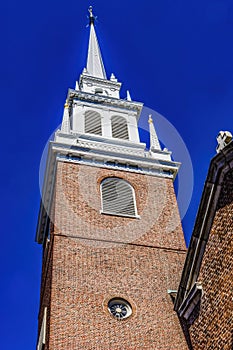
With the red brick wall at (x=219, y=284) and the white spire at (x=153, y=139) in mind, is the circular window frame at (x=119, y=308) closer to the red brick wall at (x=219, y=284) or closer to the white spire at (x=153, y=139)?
the red brick wall at (x=219, y=284)

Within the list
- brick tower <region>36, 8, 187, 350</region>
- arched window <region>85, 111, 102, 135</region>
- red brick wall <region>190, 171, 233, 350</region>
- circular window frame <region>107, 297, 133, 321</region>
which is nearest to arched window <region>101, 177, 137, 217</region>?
brick tower <region>36, 8, 187, 350</region>

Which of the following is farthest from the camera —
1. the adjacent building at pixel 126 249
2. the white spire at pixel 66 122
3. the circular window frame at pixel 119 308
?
the white spire at pixel 66 122

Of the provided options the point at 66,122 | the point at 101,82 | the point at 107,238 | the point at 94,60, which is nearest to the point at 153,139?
the point at 66,122

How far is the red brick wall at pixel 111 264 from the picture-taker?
15.4m

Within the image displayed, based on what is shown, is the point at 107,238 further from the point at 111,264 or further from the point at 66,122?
the point at 66,122

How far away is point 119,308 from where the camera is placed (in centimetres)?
1641

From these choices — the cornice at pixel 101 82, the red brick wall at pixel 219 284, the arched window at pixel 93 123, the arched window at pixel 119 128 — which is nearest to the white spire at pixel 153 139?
the arched window at pixel 119 128

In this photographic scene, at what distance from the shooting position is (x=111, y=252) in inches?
715

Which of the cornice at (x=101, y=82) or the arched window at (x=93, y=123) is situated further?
the cornice at (x=101, y=82)

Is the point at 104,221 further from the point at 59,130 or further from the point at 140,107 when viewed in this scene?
the point at 140,107

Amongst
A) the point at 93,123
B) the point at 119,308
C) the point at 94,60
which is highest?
the point at 94,60

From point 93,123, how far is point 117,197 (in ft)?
21.4

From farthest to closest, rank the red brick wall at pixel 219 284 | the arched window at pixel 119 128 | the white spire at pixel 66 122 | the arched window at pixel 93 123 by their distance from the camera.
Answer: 1. the arched window at pixel 119 128
2. the arched window at pixel 93 123
3. the white spire at pixel 66 122
4. the red brick wall at pixel 219 284

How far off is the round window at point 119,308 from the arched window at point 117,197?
4.32 meters
